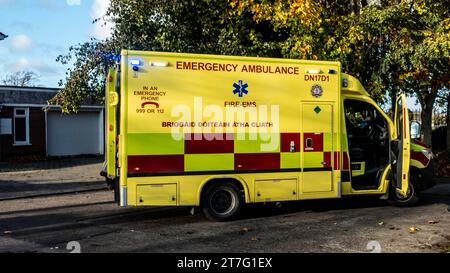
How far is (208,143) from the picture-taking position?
8.82m

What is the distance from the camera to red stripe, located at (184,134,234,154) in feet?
28.6

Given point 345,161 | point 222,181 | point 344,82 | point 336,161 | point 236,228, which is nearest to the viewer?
point 236,228

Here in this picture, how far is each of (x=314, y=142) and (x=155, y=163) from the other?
2.88 m

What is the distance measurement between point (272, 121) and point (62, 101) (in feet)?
23.6

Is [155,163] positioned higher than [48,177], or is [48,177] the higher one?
[155,163]

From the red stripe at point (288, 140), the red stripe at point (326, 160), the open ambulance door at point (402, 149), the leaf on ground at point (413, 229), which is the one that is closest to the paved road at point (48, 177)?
the red stripe at point (288, 140)

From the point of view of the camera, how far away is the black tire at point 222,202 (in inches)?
352

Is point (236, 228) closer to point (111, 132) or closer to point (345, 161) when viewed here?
point (345, 161)

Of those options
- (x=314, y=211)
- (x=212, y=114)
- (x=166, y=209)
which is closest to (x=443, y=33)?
(x=314, y=211)

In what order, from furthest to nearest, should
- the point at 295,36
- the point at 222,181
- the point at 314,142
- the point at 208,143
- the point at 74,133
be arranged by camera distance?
the point at 74,133
the point at 295,36
the point at 314,142
the point at 222,181
the point at 208,143

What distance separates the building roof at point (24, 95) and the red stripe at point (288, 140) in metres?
17.6

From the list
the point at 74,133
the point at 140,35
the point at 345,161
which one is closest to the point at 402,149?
the point at 345,161

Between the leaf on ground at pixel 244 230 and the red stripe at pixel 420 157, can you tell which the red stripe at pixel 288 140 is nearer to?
the leaf on ground at pixel 244 230

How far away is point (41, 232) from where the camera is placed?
329 inches
